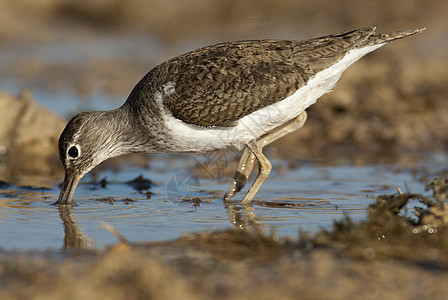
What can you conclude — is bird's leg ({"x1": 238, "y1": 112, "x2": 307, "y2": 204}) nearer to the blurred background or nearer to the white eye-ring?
the white eye-ring

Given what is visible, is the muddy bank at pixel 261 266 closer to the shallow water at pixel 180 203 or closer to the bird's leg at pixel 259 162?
the shallow water at pixel 180 203

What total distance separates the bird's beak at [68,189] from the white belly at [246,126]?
1.28m

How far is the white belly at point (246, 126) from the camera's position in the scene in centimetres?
777

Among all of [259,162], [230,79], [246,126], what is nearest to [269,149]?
[259,162]

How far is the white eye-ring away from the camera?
8.15 metres

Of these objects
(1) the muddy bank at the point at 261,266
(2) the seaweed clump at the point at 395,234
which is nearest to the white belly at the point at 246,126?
(1) the muddy bank at the point at 261,266

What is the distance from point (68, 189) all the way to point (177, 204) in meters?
1.29

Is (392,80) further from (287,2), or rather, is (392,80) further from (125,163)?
(287,2)

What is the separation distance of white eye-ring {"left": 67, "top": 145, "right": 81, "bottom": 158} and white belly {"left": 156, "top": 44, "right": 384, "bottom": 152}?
117cm

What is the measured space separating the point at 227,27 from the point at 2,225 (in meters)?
13.6

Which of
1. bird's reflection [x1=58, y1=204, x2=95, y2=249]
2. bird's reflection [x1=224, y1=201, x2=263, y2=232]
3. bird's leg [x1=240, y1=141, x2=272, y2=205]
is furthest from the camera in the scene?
bird's leg [x1=240, y1=141, x2=272, y2=205]

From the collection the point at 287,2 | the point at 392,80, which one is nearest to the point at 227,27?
the point at 287,2

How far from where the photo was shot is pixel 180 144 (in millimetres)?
7852

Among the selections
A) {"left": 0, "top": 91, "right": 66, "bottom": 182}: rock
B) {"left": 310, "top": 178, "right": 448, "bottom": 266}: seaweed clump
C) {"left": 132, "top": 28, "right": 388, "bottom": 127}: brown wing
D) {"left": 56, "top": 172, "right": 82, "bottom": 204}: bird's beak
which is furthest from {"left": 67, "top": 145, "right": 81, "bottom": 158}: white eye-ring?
{"left": 310, "top": 178, "right": 448, "bottom": 266}: seaweed clump
